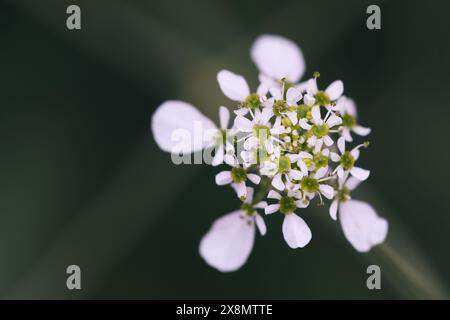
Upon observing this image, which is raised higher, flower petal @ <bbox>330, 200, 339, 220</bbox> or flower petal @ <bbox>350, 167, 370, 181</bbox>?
flower petal @ <bbox>350, 167, 370, 181</bbox>

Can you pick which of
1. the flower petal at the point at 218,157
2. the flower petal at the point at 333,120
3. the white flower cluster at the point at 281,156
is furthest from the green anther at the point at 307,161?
the flower petal at the point at 218,157

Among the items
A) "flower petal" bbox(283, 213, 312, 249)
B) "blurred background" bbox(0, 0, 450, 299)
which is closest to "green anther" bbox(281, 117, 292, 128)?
"flower petal" bbox(283, 213, 312, 249)

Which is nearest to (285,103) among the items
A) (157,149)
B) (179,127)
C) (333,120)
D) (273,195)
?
(333,120)

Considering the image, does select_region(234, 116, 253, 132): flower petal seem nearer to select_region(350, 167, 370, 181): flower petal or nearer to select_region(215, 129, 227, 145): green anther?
select_region(215, 129, 227, 145): green anther

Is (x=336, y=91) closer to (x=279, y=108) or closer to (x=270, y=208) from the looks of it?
(x=279, y=108)

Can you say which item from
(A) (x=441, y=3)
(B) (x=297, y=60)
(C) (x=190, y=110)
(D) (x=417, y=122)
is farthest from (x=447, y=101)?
(C) (x=190, y=110)

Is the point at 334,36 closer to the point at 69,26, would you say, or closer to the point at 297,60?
the point at 297,60
